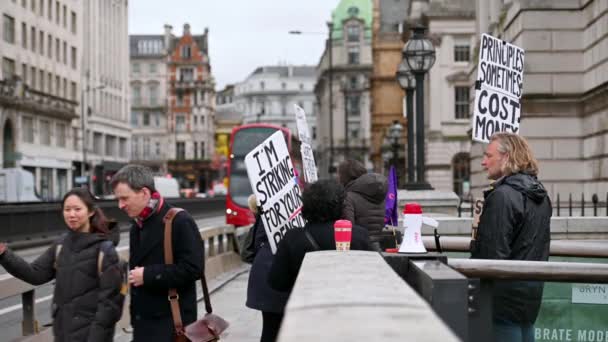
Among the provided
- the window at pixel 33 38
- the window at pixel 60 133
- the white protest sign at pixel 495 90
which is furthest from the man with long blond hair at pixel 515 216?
the window at pixel 60 133

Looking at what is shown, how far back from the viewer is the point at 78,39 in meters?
78.7

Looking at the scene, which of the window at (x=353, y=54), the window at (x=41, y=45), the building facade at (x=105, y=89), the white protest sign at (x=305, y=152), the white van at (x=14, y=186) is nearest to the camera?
the white protest sign at (x=305, y=152)

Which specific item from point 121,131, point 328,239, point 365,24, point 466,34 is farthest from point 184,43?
point 328,239

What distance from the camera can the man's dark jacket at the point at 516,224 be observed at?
18.6 feet

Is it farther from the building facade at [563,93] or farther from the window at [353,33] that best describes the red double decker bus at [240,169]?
the window at [353,33]

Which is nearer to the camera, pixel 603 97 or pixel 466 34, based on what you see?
pixel 603 97

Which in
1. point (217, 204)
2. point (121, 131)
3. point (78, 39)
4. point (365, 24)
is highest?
point (365, 24)

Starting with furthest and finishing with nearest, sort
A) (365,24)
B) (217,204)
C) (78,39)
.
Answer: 1. (365,24)
2. (78,39)
3. (217,204)

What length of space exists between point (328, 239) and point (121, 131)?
93.8m

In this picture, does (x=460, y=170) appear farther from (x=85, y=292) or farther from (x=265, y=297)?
(x=85, y=292)

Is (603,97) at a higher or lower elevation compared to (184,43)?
lower

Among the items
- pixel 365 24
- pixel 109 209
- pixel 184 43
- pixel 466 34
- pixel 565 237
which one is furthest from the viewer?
pixel 184 43

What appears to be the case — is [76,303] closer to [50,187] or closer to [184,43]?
[50,187]

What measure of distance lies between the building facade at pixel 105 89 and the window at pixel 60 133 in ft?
6.14
